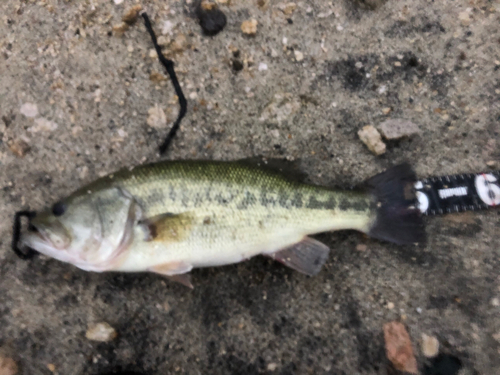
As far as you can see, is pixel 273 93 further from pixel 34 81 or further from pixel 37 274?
pixel 37 274

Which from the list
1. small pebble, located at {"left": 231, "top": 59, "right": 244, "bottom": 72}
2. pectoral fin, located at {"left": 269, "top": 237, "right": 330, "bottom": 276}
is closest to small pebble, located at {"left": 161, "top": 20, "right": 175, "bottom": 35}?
small pebble, located at {"left": 231, "top": 59, "right": 244, "bottom": 72}

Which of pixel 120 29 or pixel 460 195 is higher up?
pixel 120 29

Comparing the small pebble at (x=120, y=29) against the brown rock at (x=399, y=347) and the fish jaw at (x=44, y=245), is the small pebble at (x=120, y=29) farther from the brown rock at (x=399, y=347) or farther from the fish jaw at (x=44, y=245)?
the brown rock at (x=399, y=347)

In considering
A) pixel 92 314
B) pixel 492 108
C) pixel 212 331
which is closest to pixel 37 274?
pixel 92 314

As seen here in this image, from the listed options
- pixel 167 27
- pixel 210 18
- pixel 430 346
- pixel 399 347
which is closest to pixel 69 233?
pixel 167 27

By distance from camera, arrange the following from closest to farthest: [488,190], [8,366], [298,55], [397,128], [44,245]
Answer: [44,245] → [8,366] → [488,190] → [397,128] → [298,55]

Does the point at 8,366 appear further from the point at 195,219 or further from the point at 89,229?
the point at 195,219

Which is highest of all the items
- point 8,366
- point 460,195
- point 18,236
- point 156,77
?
point 156,77
